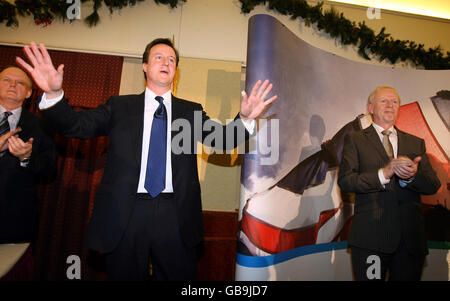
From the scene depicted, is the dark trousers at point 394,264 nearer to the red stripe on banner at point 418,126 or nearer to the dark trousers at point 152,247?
the dark trousers at point 152,247

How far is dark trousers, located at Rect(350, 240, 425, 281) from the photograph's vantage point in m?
1.78

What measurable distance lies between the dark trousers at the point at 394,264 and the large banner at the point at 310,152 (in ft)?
1.80

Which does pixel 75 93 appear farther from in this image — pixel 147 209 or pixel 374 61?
pixel 374 61

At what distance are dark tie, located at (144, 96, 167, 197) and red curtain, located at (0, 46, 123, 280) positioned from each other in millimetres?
1915

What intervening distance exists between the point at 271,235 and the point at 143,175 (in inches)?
42.1

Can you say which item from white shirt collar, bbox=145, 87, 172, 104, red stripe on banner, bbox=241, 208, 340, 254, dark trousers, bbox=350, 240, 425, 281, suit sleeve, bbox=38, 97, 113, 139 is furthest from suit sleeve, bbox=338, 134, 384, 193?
suit sleeve, bbox=38, 97, 113, 139

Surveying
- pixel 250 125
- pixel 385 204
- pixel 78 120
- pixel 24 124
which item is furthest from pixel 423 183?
pixel 24 124

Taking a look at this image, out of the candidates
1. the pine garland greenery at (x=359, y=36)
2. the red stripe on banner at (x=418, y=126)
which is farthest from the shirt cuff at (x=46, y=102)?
the red stripe on banner at (x=418, y=126)

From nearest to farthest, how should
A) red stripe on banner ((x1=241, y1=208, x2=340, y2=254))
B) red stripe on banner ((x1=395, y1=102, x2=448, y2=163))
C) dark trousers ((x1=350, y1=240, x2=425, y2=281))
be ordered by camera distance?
dark trousers ((x1=350, y1=240, x2=425, y2=281)), red stripe on banner ((x1=241, y1=208, x2=340, y2=254)), red stripe on banner ((x1=395, y1=102, x2=448, y2=163))

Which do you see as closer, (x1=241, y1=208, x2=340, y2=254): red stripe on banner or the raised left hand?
the raised left hand

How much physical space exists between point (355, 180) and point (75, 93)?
10.0 feet

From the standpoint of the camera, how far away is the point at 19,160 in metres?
2.19

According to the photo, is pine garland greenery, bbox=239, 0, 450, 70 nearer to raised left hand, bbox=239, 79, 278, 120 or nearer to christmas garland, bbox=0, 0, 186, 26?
christmas garland, bbox=0, 0, 186, 26

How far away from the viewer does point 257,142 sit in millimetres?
2025
